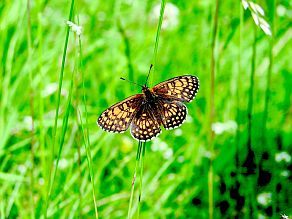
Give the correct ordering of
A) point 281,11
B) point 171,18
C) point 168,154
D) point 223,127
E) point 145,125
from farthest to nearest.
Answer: point 281,11
point 171,18
point 223,127
point 168,154
point 145,125

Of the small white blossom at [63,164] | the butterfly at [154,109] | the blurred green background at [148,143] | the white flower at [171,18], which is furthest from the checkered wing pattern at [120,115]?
the white flower at [171,18]

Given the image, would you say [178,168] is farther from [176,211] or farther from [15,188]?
[15,188]

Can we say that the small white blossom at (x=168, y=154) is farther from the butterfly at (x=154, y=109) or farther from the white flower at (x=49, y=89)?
the butterfly at (x=154, y=109)

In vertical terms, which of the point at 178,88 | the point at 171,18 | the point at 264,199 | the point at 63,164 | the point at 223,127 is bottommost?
the point at 264,199

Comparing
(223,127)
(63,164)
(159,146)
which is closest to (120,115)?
(63,164)

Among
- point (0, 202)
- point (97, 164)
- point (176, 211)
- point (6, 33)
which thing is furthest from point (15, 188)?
point (6, 33)

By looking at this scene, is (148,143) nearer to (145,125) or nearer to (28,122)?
(28,122)

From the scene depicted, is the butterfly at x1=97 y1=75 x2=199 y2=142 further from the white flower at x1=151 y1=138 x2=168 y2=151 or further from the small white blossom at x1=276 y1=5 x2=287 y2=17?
the small white blossom at x1=276 y1=5 x2=287 y2=17
